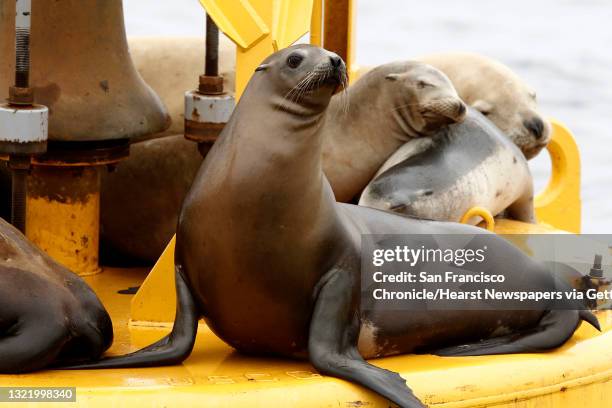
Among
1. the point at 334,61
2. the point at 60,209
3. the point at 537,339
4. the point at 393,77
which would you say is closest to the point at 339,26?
the point at 393,77

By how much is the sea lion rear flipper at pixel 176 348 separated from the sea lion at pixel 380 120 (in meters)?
1.48

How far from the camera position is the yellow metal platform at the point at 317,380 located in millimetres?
4227

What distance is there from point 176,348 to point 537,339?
1157 millimetres

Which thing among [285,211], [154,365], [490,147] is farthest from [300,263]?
[490,147]

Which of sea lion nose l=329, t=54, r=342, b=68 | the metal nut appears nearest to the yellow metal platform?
sea lion nose l=329, t=54, r=342, b=68

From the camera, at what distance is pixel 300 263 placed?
4.39 metres

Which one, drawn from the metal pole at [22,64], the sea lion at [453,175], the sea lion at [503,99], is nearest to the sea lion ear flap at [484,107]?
the sea lion at [503,99]

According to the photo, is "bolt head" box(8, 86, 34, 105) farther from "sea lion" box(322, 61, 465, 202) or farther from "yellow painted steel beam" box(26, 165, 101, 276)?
"sea lion" box(322, 61, 465, 202)

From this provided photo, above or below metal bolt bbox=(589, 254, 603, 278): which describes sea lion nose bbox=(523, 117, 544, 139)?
above

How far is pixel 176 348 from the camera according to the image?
4.48m

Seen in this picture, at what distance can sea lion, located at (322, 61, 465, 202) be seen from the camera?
19.2ft

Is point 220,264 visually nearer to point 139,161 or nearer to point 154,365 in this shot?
point 154,365

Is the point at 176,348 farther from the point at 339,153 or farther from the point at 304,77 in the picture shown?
the point at 339,153

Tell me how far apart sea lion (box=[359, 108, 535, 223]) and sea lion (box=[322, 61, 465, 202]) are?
63mm
